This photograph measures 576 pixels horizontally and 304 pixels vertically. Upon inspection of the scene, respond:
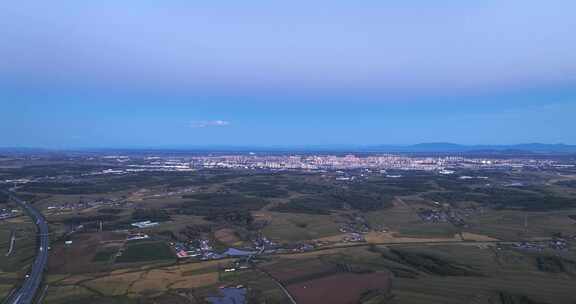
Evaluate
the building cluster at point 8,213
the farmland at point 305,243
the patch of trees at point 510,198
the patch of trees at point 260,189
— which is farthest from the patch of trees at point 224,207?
the patch of trees at point 510,198

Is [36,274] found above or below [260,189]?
below

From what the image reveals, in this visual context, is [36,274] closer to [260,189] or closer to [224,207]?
[224,207]

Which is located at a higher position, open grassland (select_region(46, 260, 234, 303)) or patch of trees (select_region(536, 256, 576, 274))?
patch of trees (select_region(536, 256, 576, 274))

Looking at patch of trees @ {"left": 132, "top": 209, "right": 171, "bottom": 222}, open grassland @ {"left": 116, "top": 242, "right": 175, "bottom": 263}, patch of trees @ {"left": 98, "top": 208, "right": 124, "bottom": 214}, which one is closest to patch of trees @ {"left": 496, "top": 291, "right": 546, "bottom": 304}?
open grassland @ {"left": 116, "top": 242, "right": 175, "bottom": 263}

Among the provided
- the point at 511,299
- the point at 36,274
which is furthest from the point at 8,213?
the point at 511,299

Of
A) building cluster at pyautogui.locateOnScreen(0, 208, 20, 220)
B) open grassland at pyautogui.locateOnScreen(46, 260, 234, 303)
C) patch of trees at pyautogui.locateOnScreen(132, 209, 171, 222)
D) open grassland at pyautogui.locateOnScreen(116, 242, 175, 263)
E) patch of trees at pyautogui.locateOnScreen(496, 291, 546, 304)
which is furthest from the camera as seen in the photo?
building cluster at pyautogui.locateOnScreen(0, 208, 20, 220)

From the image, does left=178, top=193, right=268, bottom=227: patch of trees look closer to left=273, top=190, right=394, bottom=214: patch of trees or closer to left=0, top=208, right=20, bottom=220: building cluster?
left=273, top=190, right=394, bottom=214: patch of trees

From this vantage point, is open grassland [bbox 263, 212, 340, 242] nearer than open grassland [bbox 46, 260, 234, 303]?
No

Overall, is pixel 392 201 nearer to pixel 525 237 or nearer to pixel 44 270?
pixel 525 237

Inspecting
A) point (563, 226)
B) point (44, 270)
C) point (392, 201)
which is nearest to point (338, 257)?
point (44, 270)

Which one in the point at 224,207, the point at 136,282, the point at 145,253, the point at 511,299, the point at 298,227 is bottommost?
the point at 136,282

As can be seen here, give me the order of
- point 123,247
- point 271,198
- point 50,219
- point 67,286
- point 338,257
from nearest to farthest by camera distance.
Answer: point 67,286 < point 338,257 < point 123,247 < point 50,219 < point 271,198
